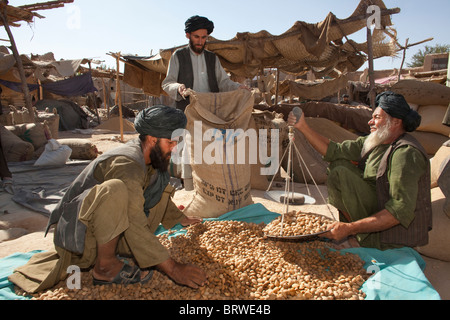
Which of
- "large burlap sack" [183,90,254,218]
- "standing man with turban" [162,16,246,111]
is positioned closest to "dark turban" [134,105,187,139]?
"large burlap sack" [183,90,254,218]

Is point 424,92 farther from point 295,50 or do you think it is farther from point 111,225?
point 111,225

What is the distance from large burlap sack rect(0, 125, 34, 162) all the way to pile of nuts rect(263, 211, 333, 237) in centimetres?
509

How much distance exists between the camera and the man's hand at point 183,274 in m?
1.64

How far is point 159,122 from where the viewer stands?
1.77 m

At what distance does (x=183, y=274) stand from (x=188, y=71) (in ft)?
7.86

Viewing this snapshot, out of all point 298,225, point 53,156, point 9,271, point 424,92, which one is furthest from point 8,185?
point 424,92

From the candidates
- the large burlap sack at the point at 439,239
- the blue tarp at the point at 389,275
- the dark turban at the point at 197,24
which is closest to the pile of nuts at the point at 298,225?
the blue tarp at the point at 389,275

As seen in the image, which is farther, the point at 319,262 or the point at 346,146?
the point at 346,146

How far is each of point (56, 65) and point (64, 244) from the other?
10.9 meters

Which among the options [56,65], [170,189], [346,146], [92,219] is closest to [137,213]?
[92,219]

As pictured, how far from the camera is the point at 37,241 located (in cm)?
250

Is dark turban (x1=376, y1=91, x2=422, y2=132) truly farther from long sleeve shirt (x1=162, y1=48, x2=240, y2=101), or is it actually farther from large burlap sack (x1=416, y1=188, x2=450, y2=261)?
long sleeve shirt (x1=162, y1=48, x2=240, y2=101)
